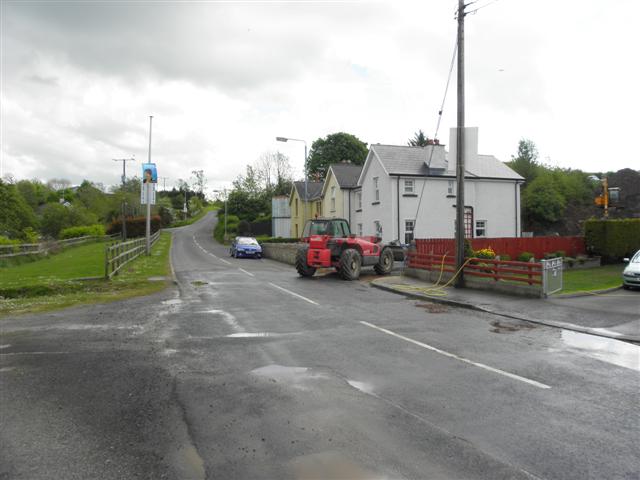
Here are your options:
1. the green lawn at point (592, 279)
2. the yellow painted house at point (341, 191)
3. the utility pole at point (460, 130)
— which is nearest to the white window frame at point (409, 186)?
the yellow painted house at point (341, 191)

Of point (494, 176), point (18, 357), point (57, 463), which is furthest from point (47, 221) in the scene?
point (57, 463)

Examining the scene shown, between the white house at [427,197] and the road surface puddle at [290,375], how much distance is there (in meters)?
25.1

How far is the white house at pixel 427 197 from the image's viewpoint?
32656 millimetres

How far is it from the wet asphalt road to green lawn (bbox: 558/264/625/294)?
7914mm

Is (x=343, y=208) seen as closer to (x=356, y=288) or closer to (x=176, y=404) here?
(x=356, y=288)

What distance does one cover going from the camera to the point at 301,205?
171 feet

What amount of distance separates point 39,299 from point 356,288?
987 centimetres

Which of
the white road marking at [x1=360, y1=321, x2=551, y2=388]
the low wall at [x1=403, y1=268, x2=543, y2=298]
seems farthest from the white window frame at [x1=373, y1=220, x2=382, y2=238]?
the white road marking at [x1=360, y1=321, x2=551, y2=388]

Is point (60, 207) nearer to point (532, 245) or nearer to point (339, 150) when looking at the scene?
point (339, 150)

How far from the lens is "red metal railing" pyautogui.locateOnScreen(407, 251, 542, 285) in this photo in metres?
14.2

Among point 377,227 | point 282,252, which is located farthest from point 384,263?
point 282,252

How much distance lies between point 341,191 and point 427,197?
926 cm

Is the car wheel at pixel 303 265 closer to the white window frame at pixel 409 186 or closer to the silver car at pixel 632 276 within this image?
the silver car at pixel 632 276

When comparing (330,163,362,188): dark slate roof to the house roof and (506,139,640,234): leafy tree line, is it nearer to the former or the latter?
the house roof
